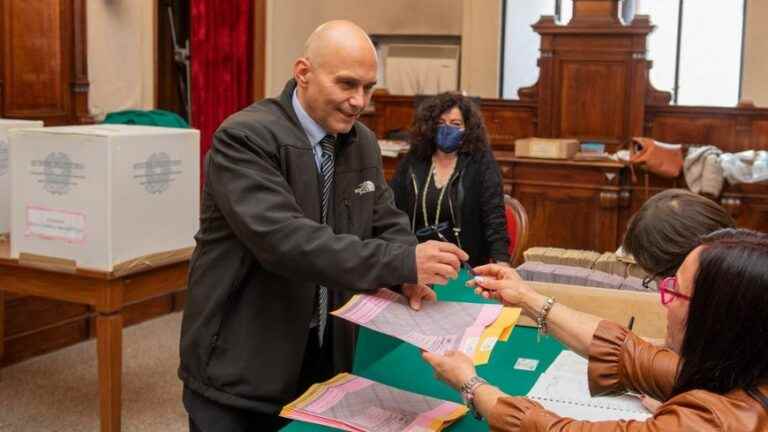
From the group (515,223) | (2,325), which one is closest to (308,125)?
(515,223)

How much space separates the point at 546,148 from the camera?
22.1 ft

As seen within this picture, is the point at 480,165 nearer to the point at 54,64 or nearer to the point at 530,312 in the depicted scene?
the point at 530,312

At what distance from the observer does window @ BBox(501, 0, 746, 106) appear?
10547 millimetres

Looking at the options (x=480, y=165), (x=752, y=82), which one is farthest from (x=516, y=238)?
(x=752, y=82)

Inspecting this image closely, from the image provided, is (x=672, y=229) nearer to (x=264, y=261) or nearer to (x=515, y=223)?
(x=264, y=261)

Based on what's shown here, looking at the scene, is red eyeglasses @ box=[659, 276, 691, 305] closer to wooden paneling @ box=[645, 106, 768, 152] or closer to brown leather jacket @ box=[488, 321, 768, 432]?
brown leather jacket @ box=[488, 321, 768, 432]

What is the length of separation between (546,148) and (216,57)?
9.55ft

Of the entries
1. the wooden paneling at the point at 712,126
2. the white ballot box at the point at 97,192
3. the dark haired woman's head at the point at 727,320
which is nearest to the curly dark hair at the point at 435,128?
the white ballot box at the point at 97,192

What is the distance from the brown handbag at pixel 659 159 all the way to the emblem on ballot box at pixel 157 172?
3899 mm

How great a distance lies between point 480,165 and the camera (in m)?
4.30

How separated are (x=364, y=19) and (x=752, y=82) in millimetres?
4402

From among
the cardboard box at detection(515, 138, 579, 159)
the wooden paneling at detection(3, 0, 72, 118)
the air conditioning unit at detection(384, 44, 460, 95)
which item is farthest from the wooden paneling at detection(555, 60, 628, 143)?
the wooden paneling at detection(3, 0, 72, 118)

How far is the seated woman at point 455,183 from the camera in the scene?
4215 mm

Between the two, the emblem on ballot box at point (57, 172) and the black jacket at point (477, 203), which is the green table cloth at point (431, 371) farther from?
the black jacket at point (477, 203)
